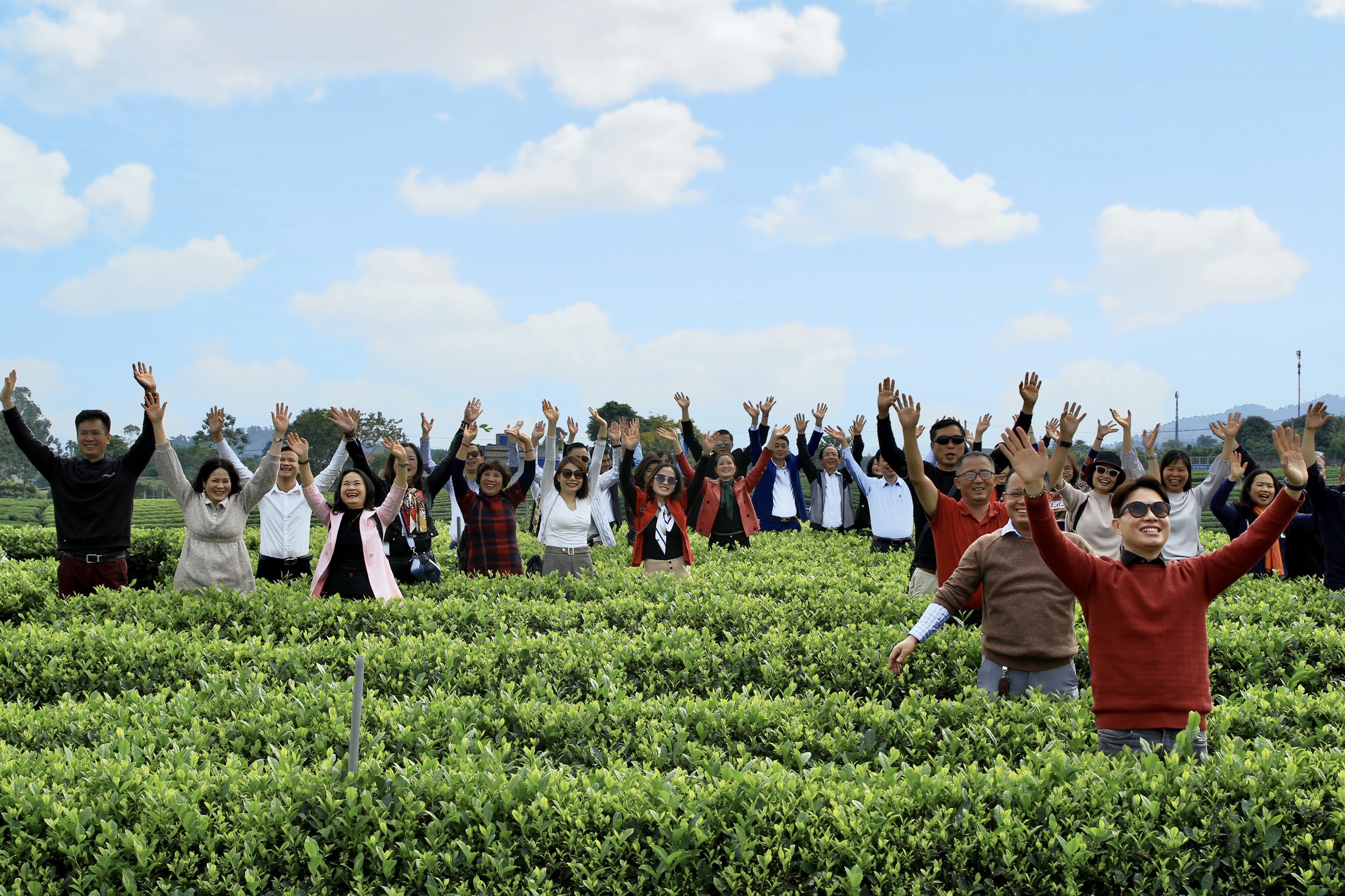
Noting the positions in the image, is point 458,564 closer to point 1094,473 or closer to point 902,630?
point 902,630

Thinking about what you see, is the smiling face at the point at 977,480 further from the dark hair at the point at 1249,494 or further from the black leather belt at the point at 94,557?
the black leather belt at the point at 94,557

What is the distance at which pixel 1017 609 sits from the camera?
563cm

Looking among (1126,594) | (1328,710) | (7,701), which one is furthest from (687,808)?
(7,701)

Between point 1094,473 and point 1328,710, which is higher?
point 1094,473

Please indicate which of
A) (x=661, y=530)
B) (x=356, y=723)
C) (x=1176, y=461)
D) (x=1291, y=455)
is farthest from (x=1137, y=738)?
(x=1176, y=461)

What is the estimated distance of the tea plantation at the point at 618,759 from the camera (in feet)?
11.9

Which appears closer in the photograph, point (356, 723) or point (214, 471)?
point (356, 723)

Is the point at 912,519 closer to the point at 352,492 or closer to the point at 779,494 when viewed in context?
the point at 779,494

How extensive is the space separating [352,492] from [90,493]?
225 cm

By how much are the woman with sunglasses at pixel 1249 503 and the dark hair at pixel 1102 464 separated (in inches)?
43.6

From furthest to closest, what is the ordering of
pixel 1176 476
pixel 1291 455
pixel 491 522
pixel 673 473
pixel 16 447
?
1. pixel 16 447
2. pixel 1176 476
3. pixel 491 522
4. pixel 673 473
5. pixel 1291 455

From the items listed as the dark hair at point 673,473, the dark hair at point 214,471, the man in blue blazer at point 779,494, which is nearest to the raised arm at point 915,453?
the dark hair at point 673,473

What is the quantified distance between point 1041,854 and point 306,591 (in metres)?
6.48

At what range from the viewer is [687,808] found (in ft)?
12.2
